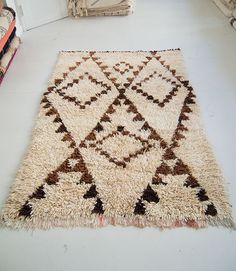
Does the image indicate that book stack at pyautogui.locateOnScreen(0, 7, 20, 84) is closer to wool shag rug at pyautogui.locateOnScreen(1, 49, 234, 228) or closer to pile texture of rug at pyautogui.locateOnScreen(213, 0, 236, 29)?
wool shag rug at pyautogui.locateOnScreen(1, 49, 234, 228)

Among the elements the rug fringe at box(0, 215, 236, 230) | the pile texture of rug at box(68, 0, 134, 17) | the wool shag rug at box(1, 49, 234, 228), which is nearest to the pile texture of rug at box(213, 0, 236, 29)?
the pile texture of rug at box(68, 0, 134, 17)

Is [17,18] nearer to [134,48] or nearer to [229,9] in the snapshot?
[134,48]

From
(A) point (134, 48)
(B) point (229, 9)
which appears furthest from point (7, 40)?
(B) point (229, 9)

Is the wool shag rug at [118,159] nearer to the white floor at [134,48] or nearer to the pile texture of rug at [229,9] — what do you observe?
the white floor at [134,48]

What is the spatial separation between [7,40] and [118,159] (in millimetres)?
1408

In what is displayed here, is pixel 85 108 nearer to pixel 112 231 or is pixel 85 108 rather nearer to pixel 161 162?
pixel 161 162

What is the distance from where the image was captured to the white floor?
111 centimetres

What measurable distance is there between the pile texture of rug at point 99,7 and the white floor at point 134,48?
0.09 meters

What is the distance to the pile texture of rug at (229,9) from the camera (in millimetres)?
2770

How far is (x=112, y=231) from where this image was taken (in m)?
1.19

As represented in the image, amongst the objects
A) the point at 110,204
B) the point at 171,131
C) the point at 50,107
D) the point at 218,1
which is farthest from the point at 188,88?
the point at 218,1

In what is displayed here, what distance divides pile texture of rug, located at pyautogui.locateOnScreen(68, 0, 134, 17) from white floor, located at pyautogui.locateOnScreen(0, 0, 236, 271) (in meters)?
0.09

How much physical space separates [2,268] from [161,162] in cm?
79

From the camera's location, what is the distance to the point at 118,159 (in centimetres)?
145
